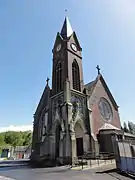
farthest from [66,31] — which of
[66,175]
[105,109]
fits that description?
[66,175]

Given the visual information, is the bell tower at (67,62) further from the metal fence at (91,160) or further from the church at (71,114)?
the metal fence at (91,160)

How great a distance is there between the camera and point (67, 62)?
27.2 m

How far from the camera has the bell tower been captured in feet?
Result: 88.1

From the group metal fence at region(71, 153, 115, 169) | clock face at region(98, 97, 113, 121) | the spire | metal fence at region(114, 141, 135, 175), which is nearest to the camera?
metal fence at region(114, 141, 135, 175)

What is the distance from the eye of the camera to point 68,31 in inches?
1272

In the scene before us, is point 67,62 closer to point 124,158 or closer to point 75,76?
point 75,76

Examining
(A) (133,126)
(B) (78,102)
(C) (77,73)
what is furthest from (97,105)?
(A) (133,126)

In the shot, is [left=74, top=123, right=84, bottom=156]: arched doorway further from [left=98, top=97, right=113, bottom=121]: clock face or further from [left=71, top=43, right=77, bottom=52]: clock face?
[left=71, top=43, right=77, bottom=52]: clock face

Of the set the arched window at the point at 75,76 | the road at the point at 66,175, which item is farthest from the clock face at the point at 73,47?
the road at the point at 66,175

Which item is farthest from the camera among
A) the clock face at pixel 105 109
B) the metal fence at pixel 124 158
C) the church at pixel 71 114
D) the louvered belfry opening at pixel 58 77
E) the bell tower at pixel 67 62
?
the clock face at pixel 105 109

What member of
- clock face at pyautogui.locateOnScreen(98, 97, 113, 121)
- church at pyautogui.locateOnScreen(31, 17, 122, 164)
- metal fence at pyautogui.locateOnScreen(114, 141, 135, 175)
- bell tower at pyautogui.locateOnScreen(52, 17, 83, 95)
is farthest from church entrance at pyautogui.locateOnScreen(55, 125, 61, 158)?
metal fence at pyautogui.locateOnScreen(114, 141, 135, 175)

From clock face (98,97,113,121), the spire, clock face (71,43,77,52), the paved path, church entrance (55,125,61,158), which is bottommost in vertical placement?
the paved path

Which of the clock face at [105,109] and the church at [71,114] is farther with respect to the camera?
the clock face at [105,109]

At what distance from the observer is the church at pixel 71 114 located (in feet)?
72.2
